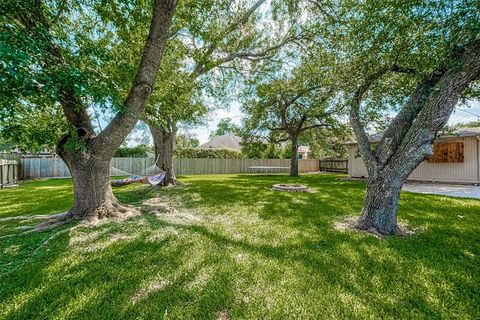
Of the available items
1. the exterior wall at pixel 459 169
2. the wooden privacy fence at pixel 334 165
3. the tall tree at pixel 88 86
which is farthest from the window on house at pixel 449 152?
the tall tree at pixel 88 86

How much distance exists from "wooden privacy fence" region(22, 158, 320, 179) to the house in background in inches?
403

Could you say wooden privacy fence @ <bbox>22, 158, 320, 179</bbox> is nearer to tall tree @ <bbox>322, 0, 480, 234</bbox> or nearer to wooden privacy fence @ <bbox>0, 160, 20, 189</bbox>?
wooden privacy fence @ <bbox>0, 160, 20, 189</bbox>

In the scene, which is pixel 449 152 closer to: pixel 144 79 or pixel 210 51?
pixel 210 51

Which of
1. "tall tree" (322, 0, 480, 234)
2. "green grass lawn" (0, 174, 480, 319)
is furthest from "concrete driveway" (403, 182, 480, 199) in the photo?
"tall tree" (322, 0, 480, 234)

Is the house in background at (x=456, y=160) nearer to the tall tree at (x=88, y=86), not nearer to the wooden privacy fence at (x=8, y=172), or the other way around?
the tall tree at (x=88, y=86)

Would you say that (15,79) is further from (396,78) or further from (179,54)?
(396,78)

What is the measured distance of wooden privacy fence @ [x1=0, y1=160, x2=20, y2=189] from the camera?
342 inches

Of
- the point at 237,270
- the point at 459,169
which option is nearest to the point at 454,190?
Answer: the point at 459,169

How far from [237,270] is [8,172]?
12.3 meters

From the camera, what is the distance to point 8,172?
370 inches

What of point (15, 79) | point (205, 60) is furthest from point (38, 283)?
point (205, 60)

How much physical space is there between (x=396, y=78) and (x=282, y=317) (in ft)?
17.0

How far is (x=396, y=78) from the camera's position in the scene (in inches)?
183

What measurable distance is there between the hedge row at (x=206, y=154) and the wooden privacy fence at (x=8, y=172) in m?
8.68
